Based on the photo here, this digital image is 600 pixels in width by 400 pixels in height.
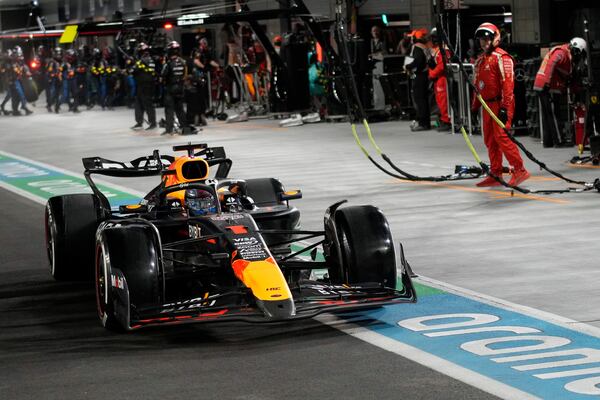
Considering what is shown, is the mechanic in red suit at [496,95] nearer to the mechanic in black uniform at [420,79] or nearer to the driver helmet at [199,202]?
the driver helmet at [199,202]

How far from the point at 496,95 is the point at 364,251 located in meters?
7.59

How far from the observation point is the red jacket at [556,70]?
19.2 metres

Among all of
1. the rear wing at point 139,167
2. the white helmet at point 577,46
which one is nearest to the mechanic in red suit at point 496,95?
the white helmet at point 577,46

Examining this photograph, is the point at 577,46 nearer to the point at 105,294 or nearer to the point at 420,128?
the point at 420,128

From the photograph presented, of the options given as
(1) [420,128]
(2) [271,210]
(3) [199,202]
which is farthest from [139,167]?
(1) [420,128]

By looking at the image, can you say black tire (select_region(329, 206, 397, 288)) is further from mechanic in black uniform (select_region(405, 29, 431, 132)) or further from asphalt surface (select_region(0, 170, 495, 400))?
mechanic in black uniform (select_region(405, 29, 431, 132))

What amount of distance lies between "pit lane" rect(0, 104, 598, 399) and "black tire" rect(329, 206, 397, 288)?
1.63 feet

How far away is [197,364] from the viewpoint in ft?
23.9

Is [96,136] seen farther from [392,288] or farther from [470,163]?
[392,288]

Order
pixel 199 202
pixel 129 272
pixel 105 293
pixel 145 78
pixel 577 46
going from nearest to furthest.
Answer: pixel 129 272 < pixel 105 293 < pixel 199 202 < pixel 577 46 < pixel 145 78

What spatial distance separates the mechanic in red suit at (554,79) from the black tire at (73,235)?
422 inches

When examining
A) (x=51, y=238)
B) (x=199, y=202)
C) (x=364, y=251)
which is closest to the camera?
(x=364, y=251)

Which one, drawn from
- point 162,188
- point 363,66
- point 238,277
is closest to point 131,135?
point 363,66

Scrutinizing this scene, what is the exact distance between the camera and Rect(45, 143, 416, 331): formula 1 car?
7.77 metres
